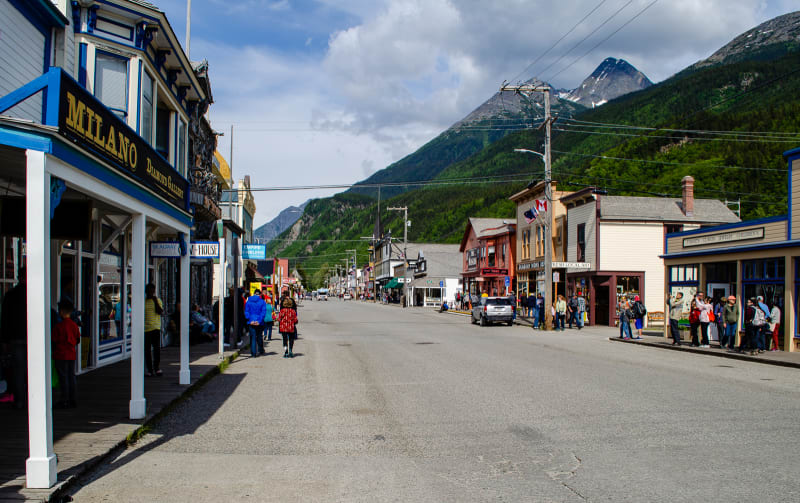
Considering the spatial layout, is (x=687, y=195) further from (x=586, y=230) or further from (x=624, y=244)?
(x=586, y=230)

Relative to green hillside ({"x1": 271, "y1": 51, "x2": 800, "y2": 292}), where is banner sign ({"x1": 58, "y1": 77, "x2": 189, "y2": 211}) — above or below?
below

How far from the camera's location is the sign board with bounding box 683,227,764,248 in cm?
2095

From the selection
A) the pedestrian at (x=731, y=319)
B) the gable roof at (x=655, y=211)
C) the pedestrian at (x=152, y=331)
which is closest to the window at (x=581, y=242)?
the gable roof at (x=655, y=211)

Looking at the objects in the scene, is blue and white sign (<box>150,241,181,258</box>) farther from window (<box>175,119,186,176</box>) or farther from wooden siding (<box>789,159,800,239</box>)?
wooden siding (<box>789,159,800,239</box>)

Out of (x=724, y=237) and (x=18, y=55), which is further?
(x=724, y=237)

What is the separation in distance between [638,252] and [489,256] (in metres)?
22.4

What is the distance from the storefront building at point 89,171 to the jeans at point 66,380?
3.38 feet

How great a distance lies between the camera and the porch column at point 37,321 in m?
5.50

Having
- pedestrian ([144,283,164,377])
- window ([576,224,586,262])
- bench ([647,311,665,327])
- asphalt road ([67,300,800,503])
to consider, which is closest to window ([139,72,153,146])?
pedestrian ([144,283,164,377])

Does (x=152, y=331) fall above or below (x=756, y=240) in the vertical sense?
below

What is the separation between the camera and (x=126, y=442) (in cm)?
748

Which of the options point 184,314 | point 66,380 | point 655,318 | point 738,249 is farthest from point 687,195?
point 66,380

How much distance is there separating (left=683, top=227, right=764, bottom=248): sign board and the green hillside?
16.2 feet

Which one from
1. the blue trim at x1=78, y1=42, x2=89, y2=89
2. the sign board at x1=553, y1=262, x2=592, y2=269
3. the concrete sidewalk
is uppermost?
the blue trim at x1=78, y1=42, x2=89, y2=89
